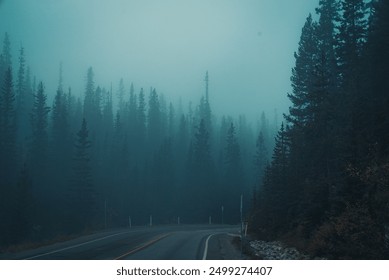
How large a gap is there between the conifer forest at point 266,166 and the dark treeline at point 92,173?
7.7 inches

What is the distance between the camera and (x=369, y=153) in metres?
16.8

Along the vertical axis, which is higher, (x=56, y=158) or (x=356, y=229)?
(x=56, y=158)

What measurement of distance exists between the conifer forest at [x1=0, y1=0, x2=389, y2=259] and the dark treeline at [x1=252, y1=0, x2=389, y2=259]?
65 mm

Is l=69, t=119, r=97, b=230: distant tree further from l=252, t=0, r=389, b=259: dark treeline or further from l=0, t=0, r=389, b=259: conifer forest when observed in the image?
l=252, t=0, r=389, b=259: dark treeline

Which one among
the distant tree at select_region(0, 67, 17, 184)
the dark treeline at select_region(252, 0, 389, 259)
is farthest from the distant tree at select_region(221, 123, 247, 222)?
the distant tree at select_region(0, 67, 17, 184)

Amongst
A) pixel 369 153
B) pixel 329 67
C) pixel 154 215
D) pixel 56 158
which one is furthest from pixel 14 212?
pixel 369 153

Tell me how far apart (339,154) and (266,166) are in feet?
93.4

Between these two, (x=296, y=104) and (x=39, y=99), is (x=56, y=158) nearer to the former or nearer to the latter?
(x=39, y=99)

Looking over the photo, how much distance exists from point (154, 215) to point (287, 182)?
37967 mm

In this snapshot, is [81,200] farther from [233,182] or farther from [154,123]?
[154,123]

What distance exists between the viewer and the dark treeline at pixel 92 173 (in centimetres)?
4681

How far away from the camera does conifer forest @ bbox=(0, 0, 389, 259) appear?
17.0 meters

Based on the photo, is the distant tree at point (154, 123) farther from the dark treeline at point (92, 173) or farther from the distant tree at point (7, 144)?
the distant tree at point (7, 144)

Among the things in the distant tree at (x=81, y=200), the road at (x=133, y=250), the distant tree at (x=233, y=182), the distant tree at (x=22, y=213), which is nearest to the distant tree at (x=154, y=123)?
the distant tree at (x=233, y=182)
